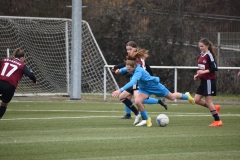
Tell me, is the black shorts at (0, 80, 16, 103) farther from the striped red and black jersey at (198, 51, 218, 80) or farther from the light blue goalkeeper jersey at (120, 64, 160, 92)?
the striped red and black jersey at (198, 51, 218, 80)

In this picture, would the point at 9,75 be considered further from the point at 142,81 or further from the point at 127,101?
the point at 127,101

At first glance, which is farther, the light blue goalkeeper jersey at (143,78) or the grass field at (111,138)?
the light blue goalkeeper jersey at (143,78)

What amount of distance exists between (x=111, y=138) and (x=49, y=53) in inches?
591

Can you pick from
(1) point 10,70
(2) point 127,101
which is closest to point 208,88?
(2) point 127,101

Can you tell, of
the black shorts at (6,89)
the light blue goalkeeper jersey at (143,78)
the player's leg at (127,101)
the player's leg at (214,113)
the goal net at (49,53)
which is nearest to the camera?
the light blue goalkeeper jersey at (143,78)

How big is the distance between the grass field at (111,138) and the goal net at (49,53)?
30.1ft

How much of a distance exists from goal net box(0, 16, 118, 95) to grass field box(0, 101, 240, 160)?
30.1 ft

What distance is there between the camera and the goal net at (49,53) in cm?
2394

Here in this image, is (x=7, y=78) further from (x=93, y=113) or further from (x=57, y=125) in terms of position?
(x=93, y=113)

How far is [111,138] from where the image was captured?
998cm

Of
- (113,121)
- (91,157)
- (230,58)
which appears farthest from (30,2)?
(91,157)

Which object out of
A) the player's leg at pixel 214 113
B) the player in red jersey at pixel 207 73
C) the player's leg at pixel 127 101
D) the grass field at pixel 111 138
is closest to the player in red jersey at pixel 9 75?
the grass field at pixel 111 138

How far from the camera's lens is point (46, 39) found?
24.8 meters

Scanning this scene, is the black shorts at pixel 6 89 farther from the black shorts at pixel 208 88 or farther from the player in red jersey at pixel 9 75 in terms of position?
the black shorts at pixel 208 88
